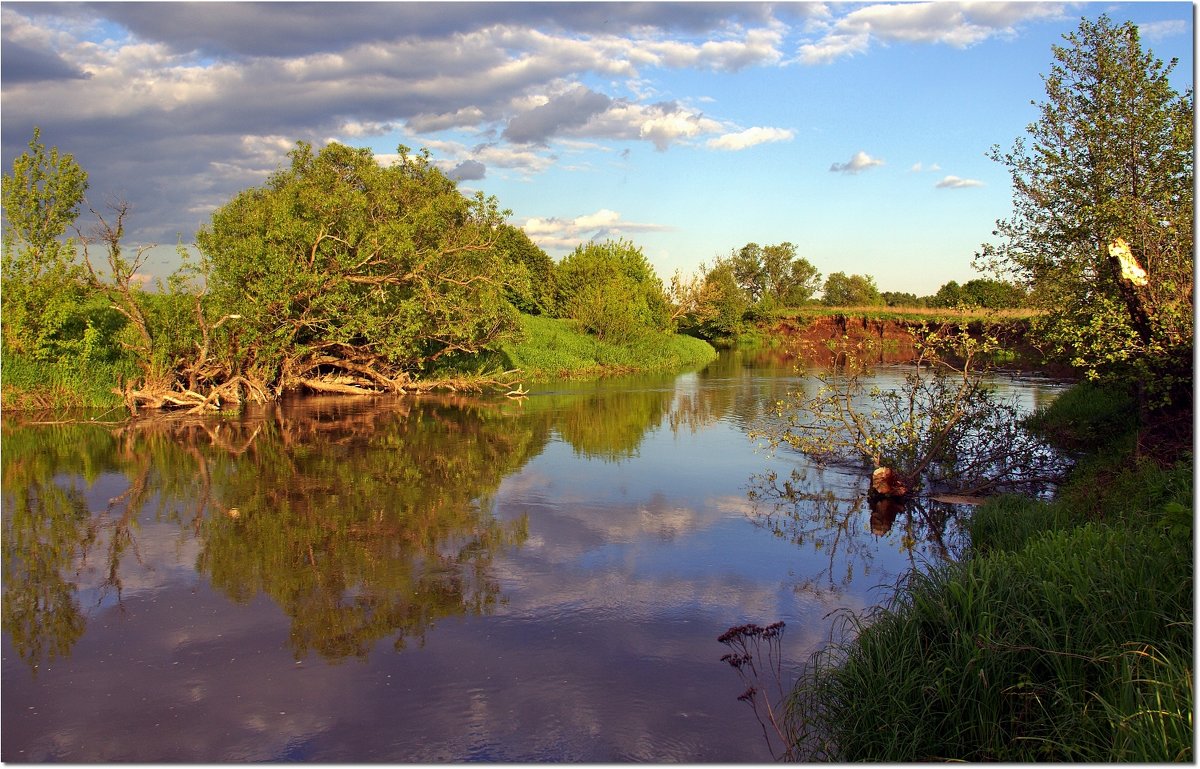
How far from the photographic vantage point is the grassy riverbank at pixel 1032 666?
4500 millimetres

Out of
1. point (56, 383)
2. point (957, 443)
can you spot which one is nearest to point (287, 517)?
point (957, 443)

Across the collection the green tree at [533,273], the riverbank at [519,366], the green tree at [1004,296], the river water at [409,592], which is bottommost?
the river water at [409,592]

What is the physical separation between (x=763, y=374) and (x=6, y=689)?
106 ft

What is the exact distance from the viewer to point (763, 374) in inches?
1435

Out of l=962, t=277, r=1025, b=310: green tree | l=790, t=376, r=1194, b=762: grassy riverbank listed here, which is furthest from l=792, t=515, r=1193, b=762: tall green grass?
l=962, t=277, r=1025, b=310: green tree

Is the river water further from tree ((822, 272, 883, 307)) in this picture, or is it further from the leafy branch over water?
tree ((822, 272, 883, 307))

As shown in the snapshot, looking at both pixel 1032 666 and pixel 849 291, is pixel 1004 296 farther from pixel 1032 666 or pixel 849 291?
pixel 849 291

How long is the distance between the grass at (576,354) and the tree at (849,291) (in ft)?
153

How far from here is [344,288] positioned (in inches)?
896

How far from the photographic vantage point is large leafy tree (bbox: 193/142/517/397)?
71.8ft

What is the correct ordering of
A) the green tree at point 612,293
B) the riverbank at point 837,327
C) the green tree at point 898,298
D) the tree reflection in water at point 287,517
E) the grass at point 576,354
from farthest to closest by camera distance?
the green tree at point 898,298 < the riverbank at point 837,327 < the green tree at point 612,293 < the grass at point 576,354 < the tree reflection in water at point 287,517

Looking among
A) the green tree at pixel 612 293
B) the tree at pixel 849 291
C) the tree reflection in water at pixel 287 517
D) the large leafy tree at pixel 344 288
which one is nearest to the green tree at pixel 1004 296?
the tree reflection in water at pixel 287 517

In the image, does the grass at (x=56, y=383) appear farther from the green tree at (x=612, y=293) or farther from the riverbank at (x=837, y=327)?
the riverbank at (x=837, y=327)

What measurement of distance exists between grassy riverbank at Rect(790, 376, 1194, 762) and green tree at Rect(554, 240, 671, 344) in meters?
33.4
